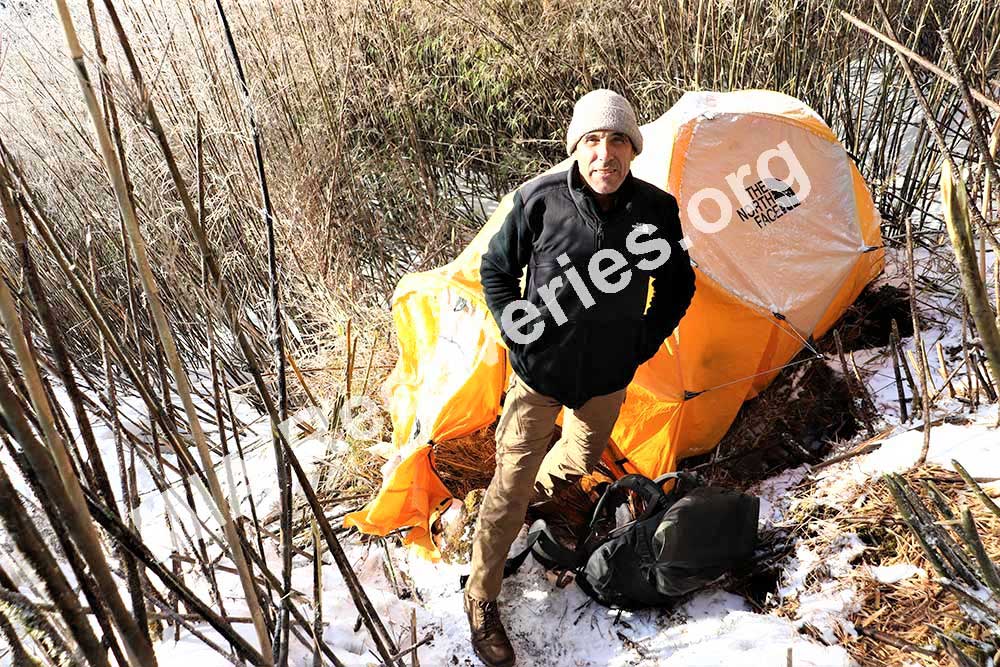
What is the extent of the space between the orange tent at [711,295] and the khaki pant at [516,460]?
0.39 metres

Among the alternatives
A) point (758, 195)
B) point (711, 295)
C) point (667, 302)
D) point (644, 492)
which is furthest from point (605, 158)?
point (644, 492)

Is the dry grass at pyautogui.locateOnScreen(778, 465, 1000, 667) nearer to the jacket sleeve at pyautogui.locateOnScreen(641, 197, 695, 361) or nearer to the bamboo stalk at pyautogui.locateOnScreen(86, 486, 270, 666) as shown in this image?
the jacket sleeve at pyautogui.locateOnScreen(641, 197, 695, 361)

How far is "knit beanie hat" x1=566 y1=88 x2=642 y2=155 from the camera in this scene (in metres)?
1.78

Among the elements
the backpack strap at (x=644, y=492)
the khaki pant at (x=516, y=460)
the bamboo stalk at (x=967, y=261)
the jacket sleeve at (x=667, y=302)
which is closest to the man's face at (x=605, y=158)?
the jacket sleeve at (x=667, y=302)

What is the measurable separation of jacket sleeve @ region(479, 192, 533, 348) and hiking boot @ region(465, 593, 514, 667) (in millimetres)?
886

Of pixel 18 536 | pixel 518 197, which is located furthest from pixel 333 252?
pixel 18 536

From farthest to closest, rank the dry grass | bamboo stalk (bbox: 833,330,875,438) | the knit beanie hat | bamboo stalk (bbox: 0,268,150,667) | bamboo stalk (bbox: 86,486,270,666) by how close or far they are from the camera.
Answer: bamboo stalk (bbox: 833,330,875,438) < the knit beanie hat < the dry grass < bamboo stalk (bbox: 86,486,270,666) < bamboo stalk (bbox: 0,268,150,667)

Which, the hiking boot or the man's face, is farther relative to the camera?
the hiking boot

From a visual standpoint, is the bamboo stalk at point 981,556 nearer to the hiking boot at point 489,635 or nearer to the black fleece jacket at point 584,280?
the black fleece jacket at point 584,280

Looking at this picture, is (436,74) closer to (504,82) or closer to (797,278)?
(504,82)

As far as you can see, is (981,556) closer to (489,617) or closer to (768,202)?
(489,617)

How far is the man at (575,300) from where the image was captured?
1841mm

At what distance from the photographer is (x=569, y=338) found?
193 cm

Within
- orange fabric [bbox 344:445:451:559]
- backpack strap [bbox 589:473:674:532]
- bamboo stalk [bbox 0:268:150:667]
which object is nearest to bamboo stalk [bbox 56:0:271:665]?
bamboo stalk [bbox 0:268:150:667]
